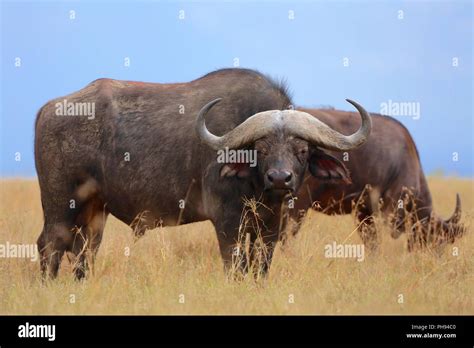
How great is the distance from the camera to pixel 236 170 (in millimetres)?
7699

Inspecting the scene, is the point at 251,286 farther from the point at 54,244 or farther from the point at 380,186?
the point at 380,186

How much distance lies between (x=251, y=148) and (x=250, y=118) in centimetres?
31

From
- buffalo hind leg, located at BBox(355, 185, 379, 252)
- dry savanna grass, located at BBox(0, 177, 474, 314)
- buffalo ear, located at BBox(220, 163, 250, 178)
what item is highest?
buffalo ear, located at BBox(220, 163, 250, 178)

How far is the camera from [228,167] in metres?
7.69

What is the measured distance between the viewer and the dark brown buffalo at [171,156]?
7633 mm

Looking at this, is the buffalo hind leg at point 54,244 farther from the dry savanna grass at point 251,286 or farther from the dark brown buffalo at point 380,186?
the dark brown buffalo at point 380,186

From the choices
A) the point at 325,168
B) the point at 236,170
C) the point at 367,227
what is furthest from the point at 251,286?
the point at 367,227

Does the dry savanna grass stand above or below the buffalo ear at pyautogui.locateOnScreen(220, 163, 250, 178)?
below

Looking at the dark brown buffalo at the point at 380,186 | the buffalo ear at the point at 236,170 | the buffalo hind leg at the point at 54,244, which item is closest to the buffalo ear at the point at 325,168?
the buffalo ear at the point at 236,170

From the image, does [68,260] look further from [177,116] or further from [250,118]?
[250,118]

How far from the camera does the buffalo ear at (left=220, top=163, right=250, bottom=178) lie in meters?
7.69

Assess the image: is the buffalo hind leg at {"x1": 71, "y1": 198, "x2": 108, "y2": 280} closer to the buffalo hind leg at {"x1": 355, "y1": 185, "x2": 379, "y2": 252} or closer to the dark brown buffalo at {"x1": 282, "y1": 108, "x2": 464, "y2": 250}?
the dark brown buffalo at {"x1": 282, "y1": 108, "x2": 464, "y2": 250}

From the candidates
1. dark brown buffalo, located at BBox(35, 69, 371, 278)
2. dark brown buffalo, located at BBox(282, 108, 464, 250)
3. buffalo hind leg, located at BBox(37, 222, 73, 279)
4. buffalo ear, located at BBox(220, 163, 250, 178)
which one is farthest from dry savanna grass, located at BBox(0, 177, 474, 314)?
dark brown buffalo, located at BBox(282, 108, 464, 250)

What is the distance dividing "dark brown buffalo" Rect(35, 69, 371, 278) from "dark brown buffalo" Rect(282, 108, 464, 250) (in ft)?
8.75
